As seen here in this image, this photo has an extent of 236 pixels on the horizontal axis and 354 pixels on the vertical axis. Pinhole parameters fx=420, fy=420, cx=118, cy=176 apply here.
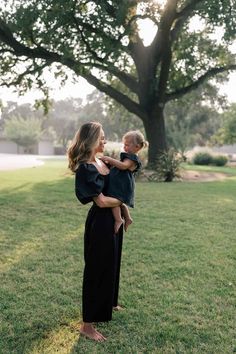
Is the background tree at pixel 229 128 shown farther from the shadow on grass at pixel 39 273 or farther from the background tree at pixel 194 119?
the shadow on grass at pixel 39 273

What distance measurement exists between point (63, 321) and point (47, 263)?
67.4 inches

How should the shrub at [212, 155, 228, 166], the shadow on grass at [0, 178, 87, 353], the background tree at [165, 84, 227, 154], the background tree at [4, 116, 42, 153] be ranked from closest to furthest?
the shadow on grass at [0, 178, 87, 353] < the shrub at [212, 155, 228, 166] < the background tree at [165, 84, 227, 154] < the background tree at [4, 116, 42, 153]

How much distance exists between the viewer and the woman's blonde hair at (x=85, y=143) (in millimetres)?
3314

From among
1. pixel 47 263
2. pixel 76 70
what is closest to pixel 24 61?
pixel 76 70

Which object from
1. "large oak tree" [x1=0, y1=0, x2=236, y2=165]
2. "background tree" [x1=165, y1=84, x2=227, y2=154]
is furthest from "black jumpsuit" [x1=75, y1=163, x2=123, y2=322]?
"background tree" [x1=165, y1=84, x2=227, y2=154]

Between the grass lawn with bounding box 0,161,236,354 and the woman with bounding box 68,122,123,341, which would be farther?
the grass lawn with bounding box 0,161,236,354

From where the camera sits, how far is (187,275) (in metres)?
5.14

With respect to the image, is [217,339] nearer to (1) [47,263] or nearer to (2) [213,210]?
(1) [47,263]

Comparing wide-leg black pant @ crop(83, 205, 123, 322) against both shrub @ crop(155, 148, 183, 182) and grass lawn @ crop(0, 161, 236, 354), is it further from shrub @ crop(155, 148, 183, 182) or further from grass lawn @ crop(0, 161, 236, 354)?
shrub @ crop(155, 148, 183, 182)

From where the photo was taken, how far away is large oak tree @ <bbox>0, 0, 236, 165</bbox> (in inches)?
596

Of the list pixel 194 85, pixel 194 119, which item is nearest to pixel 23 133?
pixel 194 119

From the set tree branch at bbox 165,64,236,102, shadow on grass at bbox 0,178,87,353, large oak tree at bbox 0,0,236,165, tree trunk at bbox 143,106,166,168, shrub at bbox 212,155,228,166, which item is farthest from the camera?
shrub at bbox 212,155,228,166

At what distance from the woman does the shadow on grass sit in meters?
0.31

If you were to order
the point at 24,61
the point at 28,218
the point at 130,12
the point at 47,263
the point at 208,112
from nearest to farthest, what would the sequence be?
the point at 47,263, the point at 28,218, the point at 130,12, the point at 24,61, the point at 208,112
